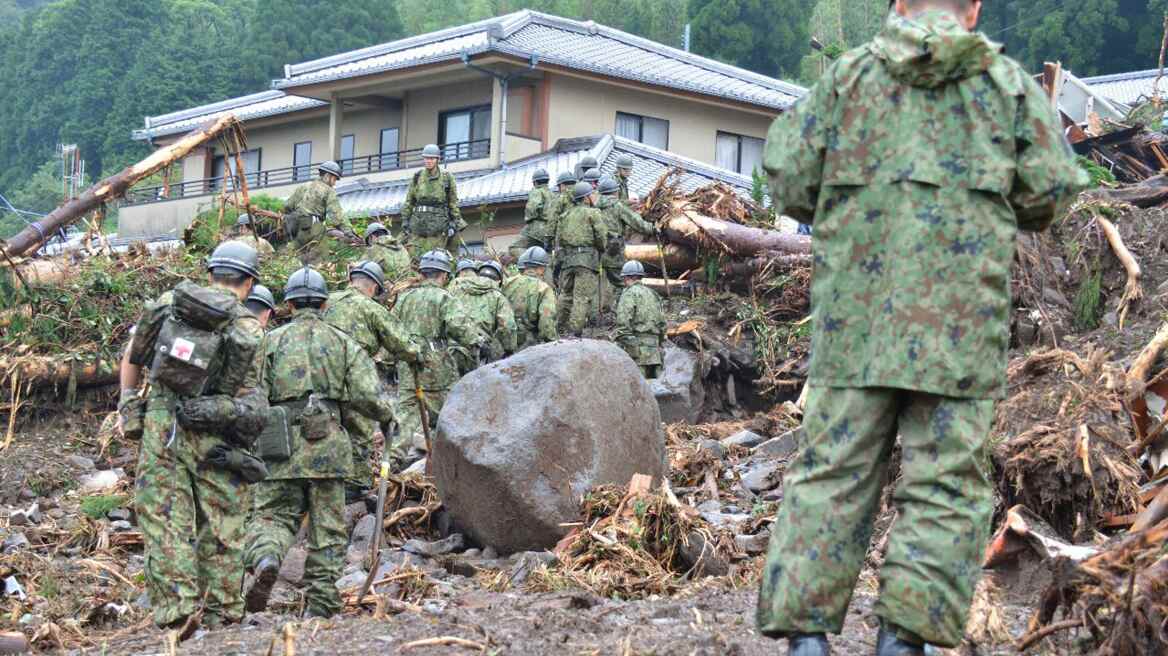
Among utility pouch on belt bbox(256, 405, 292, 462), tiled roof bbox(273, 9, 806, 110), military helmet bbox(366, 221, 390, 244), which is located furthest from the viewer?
tiled roof bbox(273, 9, 806, 110)

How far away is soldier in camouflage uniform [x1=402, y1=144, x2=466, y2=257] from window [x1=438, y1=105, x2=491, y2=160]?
11.1 metres

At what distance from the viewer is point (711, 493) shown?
11078 millimetres

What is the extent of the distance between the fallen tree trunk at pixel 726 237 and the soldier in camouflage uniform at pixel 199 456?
31.3ft

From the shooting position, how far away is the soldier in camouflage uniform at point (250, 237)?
1620 centimetres

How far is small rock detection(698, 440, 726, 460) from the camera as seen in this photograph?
12.3m

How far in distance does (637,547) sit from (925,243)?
5137 millimetres

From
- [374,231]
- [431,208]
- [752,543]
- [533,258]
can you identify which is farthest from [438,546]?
[431,208]

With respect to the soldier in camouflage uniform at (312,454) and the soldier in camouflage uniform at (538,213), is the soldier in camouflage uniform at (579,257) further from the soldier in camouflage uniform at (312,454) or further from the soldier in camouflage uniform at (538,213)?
the soldier in camouflage uniform at (312,454)

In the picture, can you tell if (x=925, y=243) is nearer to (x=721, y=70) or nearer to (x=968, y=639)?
(x=968, y=639)

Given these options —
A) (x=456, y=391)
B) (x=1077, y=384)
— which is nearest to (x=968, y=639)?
(x=1077, y=384)

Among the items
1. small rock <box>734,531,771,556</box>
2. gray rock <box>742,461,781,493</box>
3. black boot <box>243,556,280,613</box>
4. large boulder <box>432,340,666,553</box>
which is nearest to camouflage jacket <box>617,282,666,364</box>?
gray rock <box>742,461,781,493</box>

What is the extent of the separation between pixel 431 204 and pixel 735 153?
48.5 feet

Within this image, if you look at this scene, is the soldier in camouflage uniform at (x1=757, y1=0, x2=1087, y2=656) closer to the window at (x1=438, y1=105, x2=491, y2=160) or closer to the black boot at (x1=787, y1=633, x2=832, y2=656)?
the black boot at (x1=787, y1=633, x2=832, y2=656)

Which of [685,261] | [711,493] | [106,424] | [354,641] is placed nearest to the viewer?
[354,641]
